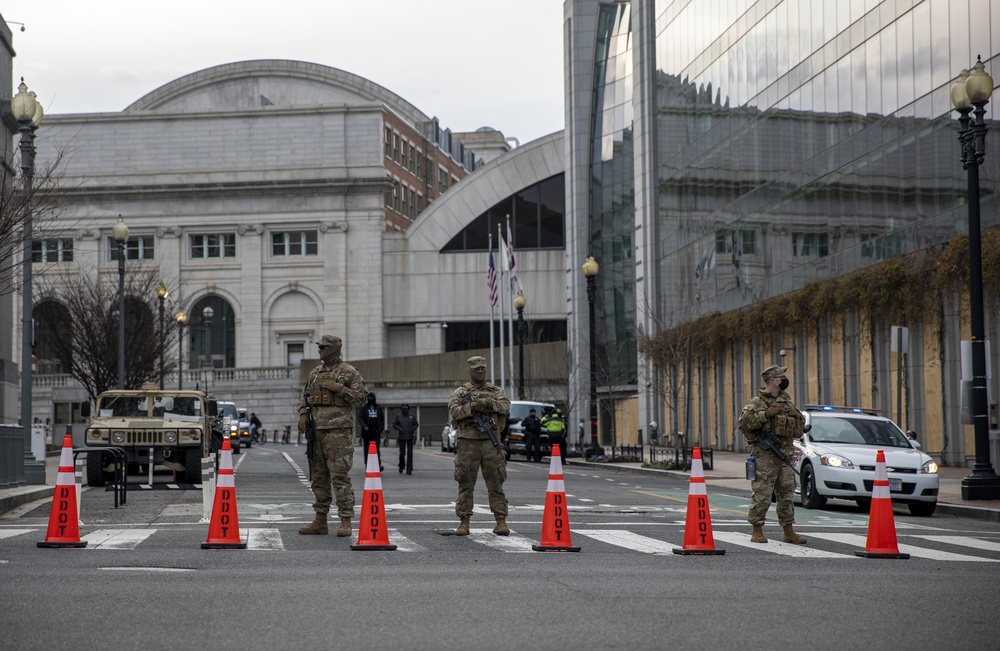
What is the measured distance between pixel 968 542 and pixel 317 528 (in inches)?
275

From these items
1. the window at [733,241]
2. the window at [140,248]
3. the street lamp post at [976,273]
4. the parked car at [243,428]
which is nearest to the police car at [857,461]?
the street lamp post at [976,273]

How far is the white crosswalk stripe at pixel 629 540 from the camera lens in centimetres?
1374

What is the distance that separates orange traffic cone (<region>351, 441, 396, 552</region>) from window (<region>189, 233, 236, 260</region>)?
3339 inches

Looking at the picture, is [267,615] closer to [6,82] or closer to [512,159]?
[6,82]

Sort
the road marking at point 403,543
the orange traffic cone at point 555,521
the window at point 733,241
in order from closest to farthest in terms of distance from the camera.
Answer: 1. the orange traffic cone at point 555,521
2. the road marking at point 403,543
3. the window at point 733,241

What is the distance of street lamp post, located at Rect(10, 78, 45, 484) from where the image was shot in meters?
24.5

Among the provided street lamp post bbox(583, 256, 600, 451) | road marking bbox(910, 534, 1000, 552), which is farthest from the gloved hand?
street lamp post bbox(583, 256, 600, 451)

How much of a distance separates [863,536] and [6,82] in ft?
86.8

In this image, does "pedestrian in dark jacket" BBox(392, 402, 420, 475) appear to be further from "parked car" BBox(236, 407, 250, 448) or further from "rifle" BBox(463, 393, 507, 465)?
"parked car" BBox(236, 407, 250, 448)

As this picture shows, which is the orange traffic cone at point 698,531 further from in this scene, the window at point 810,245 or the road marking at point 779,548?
the window at point 810,245

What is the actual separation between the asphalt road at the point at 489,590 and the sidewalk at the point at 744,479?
3751mm

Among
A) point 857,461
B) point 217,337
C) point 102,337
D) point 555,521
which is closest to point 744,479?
point 857,461

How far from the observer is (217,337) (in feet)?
315

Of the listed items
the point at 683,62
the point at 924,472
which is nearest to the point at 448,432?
the point at 683,62
